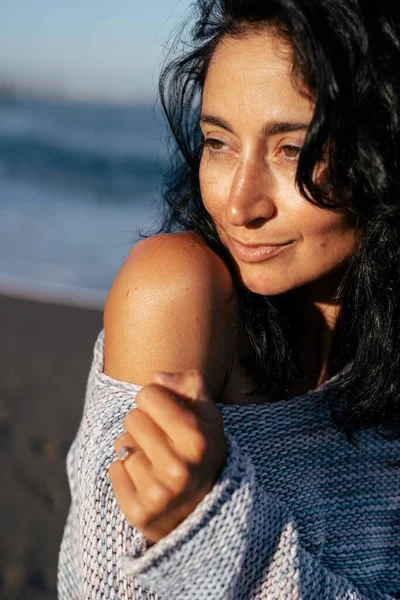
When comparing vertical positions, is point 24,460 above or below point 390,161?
below

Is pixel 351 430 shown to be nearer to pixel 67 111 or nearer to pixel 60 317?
pixel 60 317

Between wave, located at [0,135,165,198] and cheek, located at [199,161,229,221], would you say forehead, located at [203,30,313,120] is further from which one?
wave, located at [0,135,165,198]

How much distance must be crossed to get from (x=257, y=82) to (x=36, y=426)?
2.87 m

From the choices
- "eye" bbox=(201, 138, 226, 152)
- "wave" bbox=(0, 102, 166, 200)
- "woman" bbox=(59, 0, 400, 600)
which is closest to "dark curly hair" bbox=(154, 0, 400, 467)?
"woman" bbox=(59, 0, 400, 600)

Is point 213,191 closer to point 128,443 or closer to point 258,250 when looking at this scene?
point 258,250

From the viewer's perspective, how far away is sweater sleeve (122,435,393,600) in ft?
5.06

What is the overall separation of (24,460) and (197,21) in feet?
8.27

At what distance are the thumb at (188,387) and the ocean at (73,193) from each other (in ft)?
3.99

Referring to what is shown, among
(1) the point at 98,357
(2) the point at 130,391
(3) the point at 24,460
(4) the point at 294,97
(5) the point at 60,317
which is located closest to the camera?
(4) the point at 294,97

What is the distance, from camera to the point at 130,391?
6.26 feet

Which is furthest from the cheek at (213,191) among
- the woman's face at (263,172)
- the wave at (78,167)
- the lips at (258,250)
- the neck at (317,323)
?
the wave at (78,167)

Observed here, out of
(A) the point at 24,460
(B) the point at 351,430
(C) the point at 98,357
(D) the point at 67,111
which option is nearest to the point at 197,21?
(C) the point at 98,357

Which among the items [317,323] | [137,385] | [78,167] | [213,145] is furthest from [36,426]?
[78,167]

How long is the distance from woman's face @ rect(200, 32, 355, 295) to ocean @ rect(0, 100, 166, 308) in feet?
2.40
